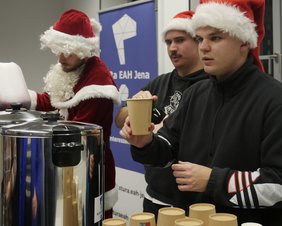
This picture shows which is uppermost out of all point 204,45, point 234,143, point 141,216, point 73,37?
point 73,37

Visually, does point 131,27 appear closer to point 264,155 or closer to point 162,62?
point 162,62

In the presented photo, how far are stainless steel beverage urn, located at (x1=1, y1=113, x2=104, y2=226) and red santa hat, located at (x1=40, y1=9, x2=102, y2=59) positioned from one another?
3.13ft

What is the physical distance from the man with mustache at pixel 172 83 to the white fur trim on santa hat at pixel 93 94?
17 centimetres

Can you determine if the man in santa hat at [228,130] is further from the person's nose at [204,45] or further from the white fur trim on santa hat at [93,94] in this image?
the white fur trim on santa hat at [93,94]

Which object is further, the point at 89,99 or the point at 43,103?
the point at 43,103

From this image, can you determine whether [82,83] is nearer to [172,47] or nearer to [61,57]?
[61,57]

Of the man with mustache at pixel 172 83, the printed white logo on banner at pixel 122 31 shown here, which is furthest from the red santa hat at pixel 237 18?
the printed white logo on banner at pixel 122 31

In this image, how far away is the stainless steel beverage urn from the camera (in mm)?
923

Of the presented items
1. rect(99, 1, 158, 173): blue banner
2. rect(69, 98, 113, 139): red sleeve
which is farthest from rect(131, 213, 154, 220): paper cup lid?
rect(99, 1, 158, 173): blue banner

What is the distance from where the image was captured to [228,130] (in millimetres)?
1199

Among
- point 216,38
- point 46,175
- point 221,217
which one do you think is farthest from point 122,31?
point 221,217

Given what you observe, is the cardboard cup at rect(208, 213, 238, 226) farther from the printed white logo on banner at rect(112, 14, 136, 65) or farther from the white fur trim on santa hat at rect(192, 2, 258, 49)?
the printed white logo on banner at rect(112, 14, 136, 65)

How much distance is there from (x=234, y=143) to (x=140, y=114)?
30 centimetres

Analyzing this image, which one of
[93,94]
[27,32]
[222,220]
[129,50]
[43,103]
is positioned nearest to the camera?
[222,220]
